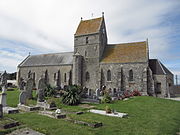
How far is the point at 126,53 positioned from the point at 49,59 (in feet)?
66.6

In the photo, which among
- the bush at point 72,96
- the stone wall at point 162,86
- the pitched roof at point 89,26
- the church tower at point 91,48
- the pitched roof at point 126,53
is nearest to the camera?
the bush at point 72,96

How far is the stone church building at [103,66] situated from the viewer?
2653 centimetres

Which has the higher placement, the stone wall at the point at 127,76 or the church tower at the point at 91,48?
the church tower at the point at 91,48

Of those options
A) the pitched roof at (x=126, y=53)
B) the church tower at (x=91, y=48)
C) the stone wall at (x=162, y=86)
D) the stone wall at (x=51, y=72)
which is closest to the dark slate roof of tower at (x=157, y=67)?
the stone wall at (x=162, y=86)

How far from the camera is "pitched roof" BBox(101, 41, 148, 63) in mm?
27984

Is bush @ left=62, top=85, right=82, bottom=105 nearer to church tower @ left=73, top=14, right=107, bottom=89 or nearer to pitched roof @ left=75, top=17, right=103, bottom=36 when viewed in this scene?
church tower @ left=73, top=14, right=107, bottom=89

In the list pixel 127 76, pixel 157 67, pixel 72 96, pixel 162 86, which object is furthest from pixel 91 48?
pixel 72 96

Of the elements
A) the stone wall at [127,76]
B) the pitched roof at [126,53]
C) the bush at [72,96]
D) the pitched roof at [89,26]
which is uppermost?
the pitched roof at [89,26]

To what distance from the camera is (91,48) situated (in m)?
32.8

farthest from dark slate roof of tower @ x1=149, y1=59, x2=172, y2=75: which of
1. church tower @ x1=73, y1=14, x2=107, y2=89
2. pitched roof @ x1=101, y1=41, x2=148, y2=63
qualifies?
church tower @ x1=73, y1=14, x2=107, y2=89

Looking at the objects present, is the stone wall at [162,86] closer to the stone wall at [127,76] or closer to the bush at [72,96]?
the stone wall at [127,76]

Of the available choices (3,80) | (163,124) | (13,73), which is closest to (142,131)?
(163,124)

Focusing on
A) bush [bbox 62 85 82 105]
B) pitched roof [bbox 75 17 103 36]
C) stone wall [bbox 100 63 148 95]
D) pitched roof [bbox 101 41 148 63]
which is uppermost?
pitched roof [bbox 75 17 103 36]

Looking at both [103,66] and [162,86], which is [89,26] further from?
[162,86]
